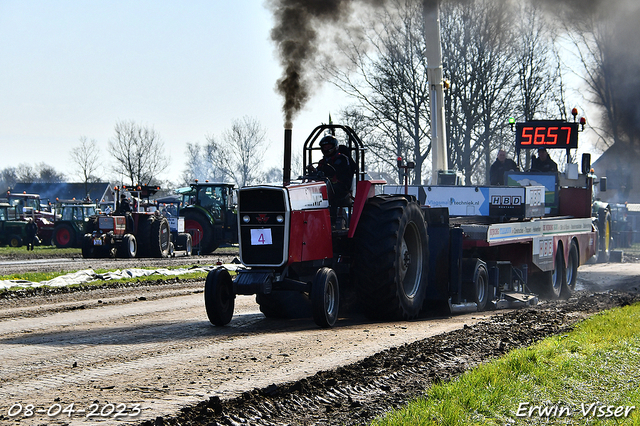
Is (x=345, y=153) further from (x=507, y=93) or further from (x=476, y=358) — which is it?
(x=507, y=93)

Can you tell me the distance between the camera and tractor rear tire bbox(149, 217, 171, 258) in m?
25.4

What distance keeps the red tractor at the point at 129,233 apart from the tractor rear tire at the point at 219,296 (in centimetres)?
1674

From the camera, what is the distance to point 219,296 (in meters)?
8.43

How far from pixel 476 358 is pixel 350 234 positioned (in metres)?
2.73

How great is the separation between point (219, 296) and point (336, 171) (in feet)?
7.31

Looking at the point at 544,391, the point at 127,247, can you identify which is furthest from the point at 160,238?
the point at 544,391

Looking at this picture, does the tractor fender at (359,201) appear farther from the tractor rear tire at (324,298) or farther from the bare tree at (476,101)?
the bare tree at (476,101)

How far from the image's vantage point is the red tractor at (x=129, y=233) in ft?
80.8

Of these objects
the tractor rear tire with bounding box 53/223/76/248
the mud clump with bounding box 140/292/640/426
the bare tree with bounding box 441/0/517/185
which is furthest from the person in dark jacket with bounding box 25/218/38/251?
the mud clump with bounding box 140/292/640/426

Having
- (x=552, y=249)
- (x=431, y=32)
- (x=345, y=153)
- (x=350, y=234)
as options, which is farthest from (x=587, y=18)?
(x=431, y=32)

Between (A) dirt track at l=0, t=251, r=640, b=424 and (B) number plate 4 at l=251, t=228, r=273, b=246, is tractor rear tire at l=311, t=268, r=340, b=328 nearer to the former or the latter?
(A) dirt track at l=0, t=251, r=640, b=424

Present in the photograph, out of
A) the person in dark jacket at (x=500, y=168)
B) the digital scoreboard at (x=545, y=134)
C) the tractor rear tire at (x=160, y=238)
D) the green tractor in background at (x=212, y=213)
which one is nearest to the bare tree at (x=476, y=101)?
the green tractor in background at (x=212, y=213)

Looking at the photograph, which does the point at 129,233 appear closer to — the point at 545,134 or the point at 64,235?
the point at 64,235

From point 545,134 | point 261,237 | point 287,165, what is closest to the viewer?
point 261,237
